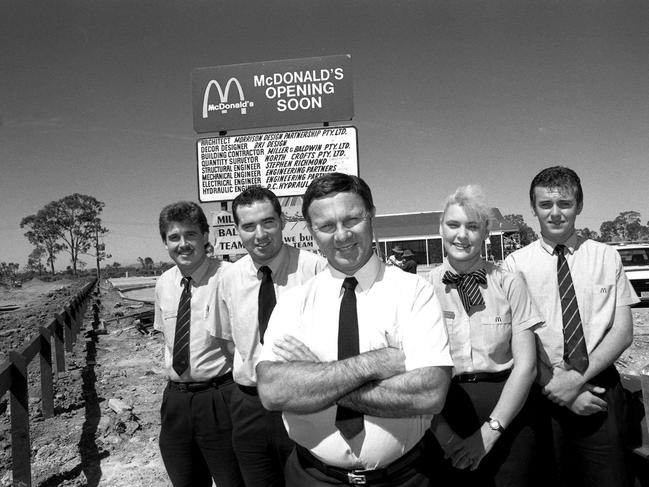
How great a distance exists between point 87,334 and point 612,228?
102743 millimetres

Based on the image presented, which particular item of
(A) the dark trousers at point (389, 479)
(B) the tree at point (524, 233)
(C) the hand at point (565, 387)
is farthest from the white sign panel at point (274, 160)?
(B) the tree at point (524, 233)

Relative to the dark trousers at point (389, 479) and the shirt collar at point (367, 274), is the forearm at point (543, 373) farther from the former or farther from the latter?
the shirt collar at point (367, 274)

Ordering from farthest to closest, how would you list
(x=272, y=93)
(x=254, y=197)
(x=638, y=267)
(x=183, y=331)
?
(x=638, y=267), (x=272, y=93), (x=183, y=331), (x=254, y=197)

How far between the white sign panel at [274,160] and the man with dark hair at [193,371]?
9.21 ft

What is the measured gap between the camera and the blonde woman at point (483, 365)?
2180 millimetres

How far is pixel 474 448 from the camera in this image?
7.04ft

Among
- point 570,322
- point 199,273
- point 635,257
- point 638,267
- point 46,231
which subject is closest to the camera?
point 570,322

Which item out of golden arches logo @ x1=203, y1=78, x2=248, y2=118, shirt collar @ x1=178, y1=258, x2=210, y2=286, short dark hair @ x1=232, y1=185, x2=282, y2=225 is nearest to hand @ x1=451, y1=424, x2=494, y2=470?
short dark hair @ x1=232, y1=185, x2=282, y2=225

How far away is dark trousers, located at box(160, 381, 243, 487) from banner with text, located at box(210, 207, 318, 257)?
3218 millimetres

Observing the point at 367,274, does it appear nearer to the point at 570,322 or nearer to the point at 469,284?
the point at 469,284

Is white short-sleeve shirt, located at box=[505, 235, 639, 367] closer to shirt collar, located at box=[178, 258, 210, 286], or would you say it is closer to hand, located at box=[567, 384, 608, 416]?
hand, located at box=[567, 384, 608, 416]

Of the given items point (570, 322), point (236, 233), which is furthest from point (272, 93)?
point (570, 322)

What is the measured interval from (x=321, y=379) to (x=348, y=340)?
0.20m

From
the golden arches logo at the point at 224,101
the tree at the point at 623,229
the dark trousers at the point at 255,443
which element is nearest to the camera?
the dark trousers at the point at 255,443
